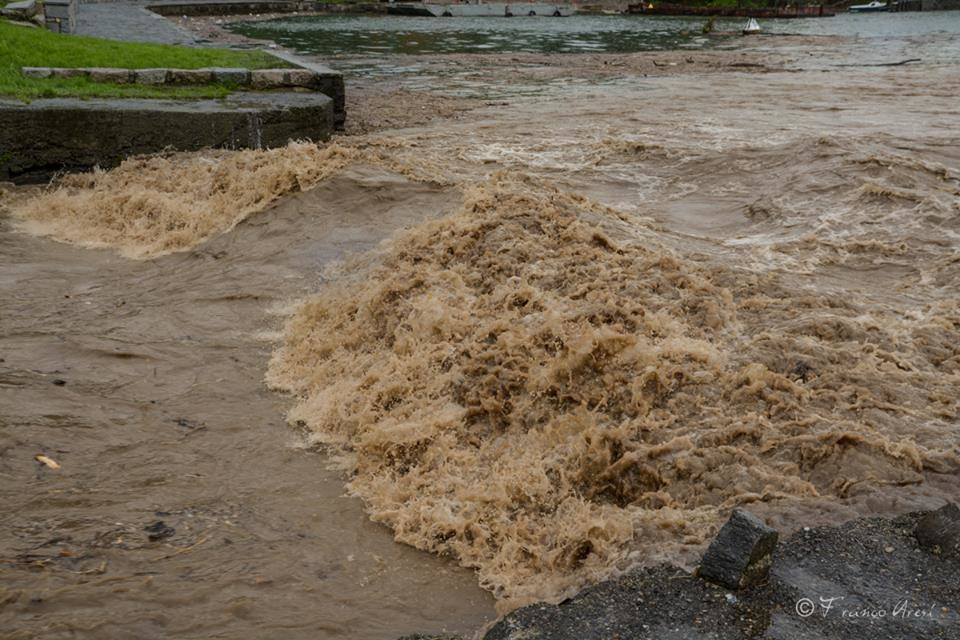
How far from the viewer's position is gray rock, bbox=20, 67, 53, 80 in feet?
36.9

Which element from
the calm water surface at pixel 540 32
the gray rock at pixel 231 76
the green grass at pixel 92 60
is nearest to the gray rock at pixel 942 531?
the green grass at pixel 92 60

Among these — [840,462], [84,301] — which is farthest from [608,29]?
[840,462]

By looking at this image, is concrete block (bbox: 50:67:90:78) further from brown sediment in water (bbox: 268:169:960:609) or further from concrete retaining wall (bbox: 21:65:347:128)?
brown sediment in water (bbox: 268:169:960:609)

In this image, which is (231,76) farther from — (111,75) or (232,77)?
(111,75)

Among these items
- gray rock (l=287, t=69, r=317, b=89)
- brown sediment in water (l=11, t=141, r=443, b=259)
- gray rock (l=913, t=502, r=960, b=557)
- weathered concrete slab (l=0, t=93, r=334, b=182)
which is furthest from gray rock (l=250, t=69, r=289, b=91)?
gray rock (l=913, t=502, r=960, b=557)

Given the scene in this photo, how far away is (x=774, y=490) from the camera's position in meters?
4.62

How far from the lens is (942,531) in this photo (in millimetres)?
4043

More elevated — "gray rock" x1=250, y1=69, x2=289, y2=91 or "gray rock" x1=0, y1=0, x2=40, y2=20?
"gray rock" x1=0, y1=0, x2=40, y2=20

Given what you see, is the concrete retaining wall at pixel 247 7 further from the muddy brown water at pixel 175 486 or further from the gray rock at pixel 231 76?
the muddy brown water at pixel 175 486

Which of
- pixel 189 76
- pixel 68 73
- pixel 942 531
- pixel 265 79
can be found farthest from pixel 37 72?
pixel 942 531

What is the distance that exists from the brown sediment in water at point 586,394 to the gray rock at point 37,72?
20.2 feet

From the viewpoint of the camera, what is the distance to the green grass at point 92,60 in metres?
10.8

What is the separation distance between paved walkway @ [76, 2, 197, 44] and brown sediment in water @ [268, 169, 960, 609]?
37.9ft

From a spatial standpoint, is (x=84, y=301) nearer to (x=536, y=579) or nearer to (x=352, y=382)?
(x=352, y=382)
